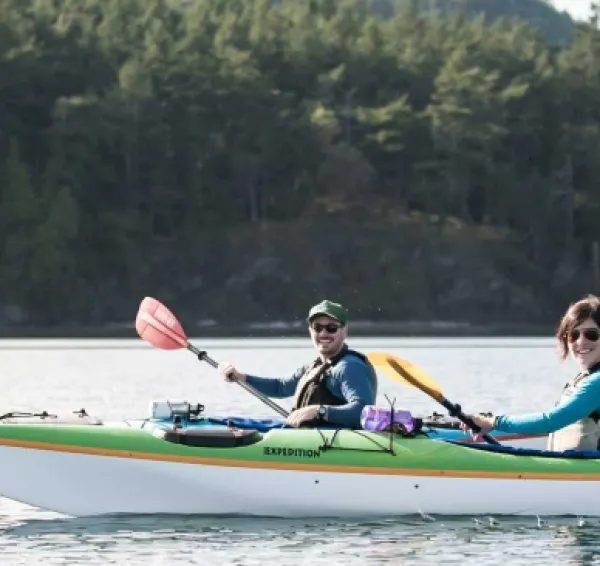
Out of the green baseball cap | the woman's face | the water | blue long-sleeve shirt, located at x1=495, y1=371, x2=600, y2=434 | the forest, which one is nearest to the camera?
the water

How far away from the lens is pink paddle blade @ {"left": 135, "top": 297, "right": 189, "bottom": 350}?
53.3 ft

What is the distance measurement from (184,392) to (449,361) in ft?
39.5

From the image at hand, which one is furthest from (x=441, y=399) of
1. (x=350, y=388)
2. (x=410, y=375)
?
(x=350, y=388)

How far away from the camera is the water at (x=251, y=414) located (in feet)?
39.9

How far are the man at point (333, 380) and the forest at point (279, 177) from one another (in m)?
55.8

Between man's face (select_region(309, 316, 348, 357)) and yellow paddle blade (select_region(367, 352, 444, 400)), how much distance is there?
0.41m

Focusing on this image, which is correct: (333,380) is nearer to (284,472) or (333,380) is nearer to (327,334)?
(327,334)

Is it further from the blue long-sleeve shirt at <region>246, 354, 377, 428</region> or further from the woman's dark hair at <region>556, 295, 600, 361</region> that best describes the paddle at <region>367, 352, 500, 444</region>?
the woman's dark hair at <region>556, 295, 600, 361</region>

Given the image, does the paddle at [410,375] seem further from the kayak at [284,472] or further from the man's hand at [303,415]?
the man's hand at [303,415]

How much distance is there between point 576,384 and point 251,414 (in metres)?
11.5

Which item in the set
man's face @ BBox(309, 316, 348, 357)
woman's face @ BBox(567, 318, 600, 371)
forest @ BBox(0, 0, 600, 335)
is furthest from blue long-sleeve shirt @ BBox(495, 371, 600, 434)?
forest @ BBox(0, 0, 600, 335)

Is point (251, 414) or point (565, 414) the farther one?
point (251, 414)

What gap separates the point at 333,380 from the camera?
13.2 m

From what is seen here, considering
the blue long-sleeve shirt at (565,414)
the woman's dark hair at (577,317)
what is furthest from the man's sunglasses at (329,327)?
the woman's dark hair at (577,317)
